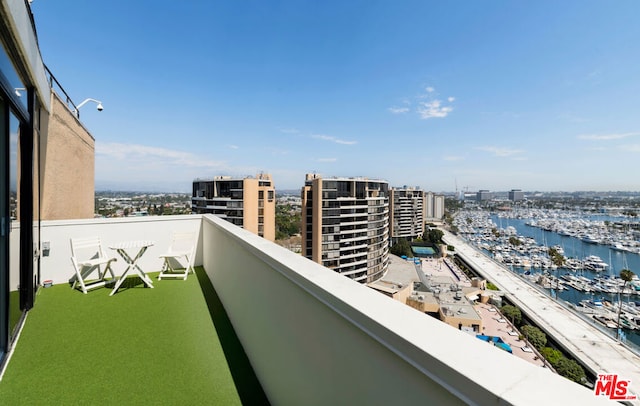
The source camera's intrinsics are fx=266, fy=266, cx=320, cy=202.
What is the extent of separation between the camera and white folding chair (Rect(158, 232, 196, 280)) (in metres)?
4.78

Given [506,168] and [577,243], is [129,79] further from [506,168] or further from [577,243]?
[577,243]

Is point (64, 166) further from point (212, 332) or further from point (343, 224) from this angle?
point (343, 224)

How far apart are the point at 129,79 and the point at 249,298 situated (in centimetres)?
1248

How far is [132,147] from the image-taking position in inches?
859

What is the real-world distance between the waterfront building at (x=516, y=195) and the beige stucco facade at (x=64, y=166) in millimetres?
129321

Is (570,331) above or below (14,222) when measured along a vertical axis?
below

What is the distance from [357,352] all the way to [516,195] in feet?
442

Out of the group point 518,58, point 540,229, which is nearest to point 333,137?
point 518,58

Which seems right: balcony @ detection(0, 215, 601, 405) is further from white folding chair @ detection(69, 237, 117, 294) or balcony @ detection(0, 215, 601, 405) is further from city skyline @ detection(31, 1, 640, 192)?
city skyline @ detection(31, 1, 640, 192)

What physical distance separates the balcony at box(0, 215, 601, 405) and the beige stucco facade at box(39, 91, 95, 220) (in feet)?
2.84

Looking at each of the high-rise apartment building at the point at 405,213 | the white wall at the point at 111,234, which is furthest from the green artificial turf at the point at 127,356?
the high-rise apartment building at the point at 405,213

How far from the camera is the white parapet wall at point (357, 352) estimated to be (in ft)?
2.03

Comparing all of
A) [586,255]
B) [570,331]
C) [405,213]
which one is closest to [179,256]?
[570,331]

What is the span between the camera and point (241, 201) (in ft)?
98.8
